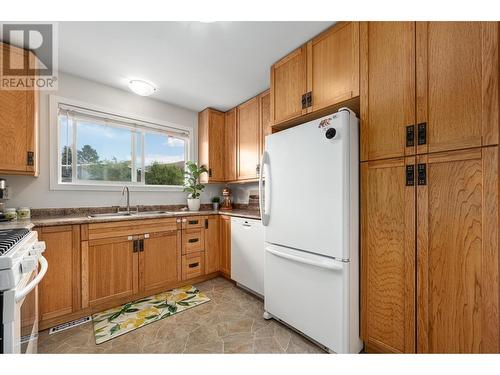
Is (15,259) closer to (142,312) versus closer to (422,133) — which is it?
(142,312)

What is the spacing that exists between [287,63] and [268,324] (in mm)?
2335

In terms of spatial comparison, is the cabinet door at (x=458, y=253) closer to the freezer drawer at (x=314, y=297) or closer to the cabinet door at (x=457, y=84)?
the cabinet door at (x=457, y=84)

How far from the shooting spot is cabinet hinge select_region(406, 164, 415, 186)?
1189 mm

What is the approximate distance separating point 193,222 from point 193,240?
22 centimetres

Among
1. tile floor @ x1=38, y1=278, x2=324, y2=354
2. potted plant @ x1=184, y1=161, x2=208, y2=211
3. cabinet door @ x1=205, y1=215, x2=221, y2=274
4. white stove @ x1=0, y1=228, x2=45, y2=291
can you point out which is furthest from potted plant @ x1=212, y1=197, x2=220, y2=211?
white stove @ x1=0, y1=228, x2=45, y2=291

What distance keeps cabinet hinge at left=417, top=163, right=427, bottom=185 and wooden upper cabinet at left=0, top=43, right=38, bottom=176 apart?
9.48 feet

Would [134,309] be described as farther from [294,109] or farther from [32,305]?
[294,109]

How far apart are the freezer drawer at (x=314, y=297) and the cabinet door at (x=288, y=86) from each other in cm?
120

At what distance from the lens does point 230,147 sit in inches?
123

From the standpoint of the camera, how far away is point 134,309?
2.01 m

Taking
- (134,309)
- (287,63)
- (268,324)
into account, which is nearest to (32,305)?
(134,309)

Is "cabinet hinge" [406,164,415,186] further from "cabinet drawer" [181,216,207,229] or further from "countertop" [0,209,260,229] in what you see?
"cabinet drawer" [181,216,207,229]

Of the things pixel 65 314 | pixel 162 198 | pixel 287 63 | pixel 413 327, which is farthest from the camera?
pixel 162 198

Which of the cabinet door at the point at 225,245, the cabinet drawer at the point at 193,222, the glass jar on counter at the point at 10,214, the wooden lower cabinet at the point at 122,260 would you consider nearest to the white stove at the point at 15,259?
the wooden lower cabinet at the point at 122,260
